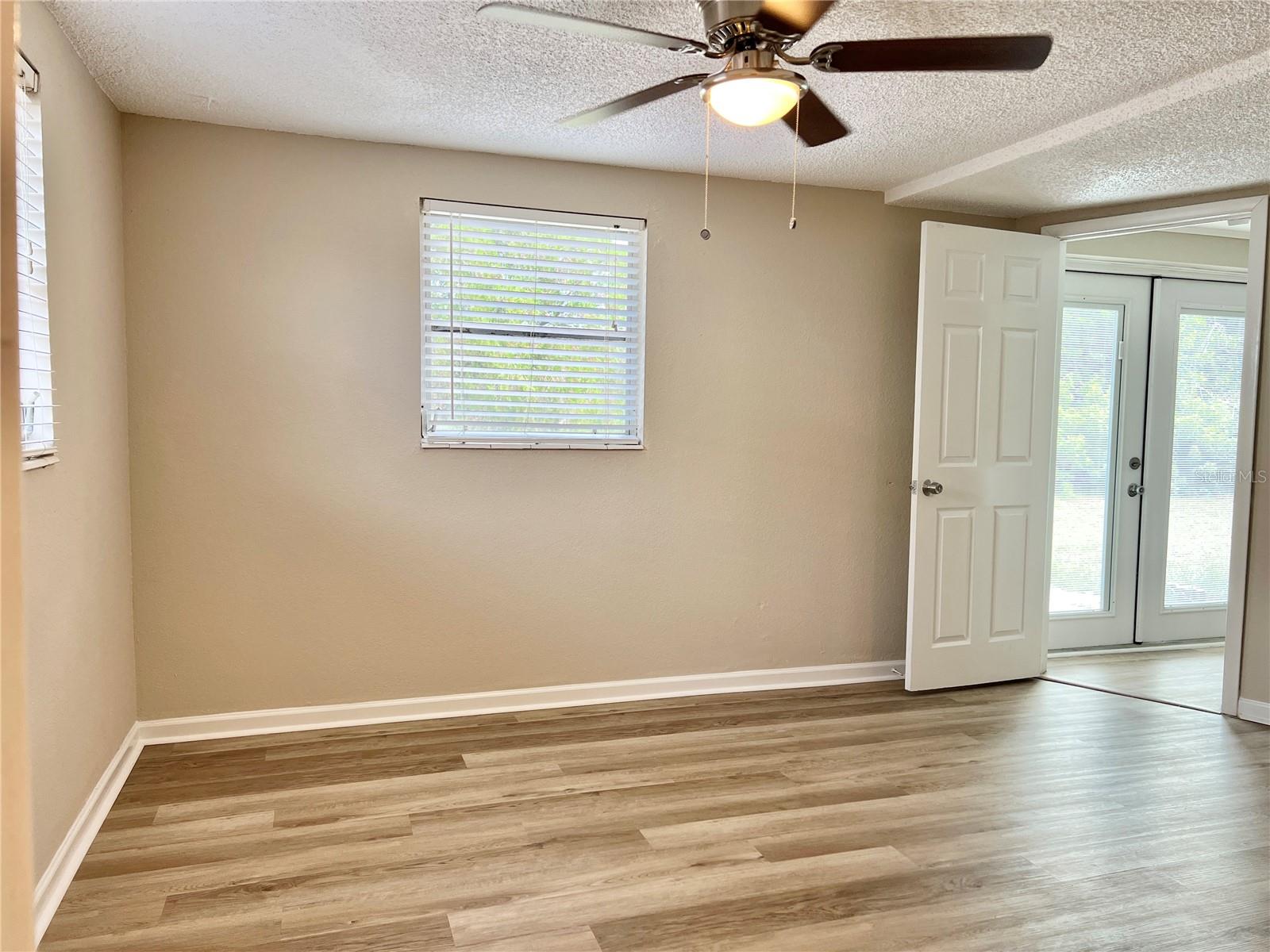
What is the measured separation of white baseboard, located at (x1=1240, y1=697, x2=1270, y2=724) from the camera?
3.85 metres

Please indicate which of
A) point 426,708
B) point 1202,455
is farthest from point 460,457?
point 1202,455

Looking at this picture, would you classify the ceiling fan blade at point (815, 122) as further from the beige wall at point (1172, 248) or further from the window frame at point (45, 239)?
the beige wall at point (1172, 248)

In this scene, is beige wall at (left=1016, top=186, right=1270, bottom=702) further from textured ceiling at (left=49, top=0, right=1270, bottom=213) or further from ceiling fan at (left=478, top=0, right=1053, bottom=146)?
ceiling fan at (left=478, top=0, right=1053, bottom=146)

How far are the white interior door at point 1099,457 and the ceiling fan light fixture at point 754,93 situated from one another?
372cm

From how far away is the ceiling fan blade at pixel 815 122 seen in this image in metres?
2.25

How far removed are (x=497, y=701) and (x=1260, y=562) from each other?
3.43 m

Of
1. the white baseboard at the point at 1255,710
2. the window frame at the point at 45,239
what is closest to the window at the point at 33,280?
the window frame at the point at 45,239

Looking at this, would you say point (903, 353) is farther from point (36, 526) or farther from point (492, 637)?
point (36, 526)

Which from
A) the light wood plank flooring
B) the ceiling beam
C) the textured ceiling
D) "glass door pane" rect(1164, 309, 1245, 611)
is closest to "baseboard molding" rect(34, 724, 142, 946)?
the textured ceiling

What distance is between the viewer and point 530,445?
382 centimetres

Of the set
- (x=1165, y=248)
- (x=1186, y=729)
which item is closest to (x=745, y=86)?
(x=1186, y=729)

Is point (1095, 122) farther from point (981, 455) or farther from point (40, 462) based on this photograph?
point (40, 462)

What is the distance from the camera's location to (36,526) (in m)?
2.23

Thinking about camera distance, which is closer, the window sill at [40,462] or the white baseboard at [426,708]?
the window sill at [40,462]
